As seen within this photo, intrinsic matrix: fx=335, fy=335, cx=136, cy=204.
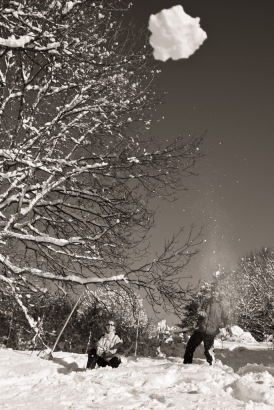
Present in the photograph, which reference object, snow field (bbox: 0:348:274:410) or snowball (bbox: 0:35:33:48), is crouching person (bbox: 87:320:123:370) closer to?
snow field (bbox: 0:348:274:410)

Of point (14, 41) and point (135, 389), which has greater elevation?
point (14, 41)

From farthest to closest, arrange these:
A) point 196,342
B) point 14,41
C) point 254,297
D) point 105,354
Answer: point 254,297 → point 196,342 → point 105,354 → point 14,41

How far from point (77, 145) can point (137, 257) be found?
2.63 m

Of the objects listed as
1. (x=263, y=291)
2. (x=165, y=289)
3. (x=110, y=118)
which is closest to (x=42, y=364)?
(x=165, y=289)

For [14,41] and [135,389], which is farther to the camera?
[135,389]

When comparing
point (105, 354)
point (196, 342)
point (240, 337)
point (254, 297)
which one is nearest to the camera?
point (105, 354)

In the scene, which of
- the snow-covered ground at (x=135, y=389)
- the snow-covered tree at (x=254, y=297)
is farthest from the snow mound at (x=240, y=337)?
the snow-covered ground at (x=135, y=389)

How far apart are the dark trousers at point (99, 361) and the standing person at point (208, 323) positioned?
1991 millimetres

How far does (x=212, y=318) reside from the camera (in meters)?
7.13

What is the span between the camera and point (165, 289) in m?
5.46

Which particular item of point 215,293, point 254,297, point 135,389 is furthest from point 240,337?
point 135,389

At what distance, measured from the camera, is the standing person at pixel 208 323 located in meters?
7.11

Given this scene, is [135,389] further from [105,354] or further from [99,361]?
[99,361]

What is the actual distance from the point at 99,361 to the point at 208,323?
8.12 ft
